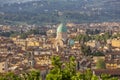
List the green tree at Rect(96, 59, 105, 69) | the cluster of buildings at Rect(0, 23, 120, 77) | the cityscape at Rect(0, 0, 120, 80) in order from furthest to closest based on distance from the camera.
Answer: the cluster of buildings at Rect(0, 23, 120, 77) < the green tree at Rect(96, 59, 105, 69) < the cityscape at Rect(0, 0, 120, 80)

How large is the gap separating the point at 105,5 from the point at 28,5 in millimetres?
24622

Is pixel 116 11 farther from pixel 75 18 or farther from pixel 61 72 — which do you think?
pixel 61 72

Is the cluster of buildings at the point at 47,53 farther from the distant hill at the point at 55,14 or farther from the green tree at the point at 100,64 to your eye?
the distant hill at the point at 55,14

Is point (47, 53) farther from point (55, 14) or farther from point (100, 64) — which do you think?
point (55, 14)

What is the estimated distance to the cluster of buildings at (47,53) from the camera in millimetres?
47906

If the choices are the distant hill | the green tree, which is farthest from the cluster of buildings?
the distant hill

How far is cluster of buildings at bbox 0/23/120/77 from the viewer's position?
47906 millimetres

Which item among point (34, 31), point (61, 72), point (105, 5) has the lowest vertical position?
point (105, 5)

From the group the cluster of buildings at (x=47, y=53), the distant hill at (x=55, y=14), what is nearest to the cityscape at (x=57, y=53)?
the cluster of buildings at (x=47, y=53)

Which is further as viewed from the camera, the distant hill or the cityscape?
the distant hill

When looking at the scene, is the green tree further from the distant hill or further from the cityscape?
the distant hill

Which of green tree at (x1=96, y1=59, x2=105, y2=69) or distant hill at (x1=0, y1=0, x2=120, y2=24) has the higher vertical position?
green tree at (x1=96, y1=59, x2=105, y2=69)

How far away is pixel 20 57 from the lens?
5697cm

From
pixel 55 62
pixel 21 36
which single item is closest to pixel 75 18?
pixel 21 36
